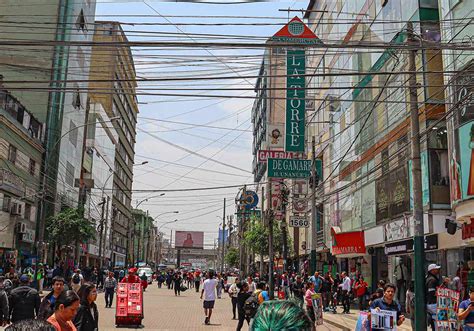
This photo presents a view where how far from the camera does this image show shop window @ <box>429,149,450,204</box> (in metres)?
20.7

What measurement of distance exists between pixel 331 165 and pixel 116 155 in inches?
1970

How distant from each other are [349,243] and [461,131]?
12.3 meters

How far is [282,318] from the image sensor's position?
2.04m

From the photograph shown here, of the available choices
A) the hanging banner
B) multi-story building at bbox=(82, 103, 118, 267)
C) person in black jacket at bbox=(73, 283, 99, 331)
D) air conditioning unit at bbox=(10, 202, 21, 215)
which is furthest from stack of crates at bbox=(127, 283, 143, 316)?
multi-story building at bbox=(82, 103, 118, 267)

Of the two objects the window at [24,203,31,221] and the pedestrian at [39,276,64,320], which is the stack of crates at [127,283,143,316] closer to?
the pedestrian at [39,276,64,320]

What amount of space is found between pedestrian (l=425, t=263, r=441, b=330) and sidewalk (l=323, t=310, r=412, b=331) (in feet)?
12.8

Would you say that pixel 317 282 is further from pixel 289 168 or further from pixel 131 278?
pixel 289 168

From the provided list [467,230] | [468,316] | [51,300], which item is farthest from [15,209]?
Answer: [468,316]

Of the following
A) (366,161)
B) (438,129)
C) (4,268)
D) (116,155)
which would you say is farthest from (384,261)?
(116,155)

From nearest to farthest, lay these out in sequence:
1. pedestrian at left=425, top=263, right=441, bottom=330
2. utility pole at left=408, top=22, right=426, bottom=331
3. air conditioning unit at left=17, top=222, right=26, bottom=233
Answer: pedestrian at left=425, top=263, right=441, bottom=330 → utility pole at left=408, top=22, right=426, bottom=331 → air conditioning unit at left=17, top=222, right=26, bottom=233

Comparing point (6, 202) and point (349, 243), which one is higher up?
point (6, 202)

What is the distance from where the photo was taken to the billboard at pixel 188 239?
5162 inches

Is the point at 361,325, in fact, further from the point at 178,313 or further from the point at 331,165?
the point at 331,165

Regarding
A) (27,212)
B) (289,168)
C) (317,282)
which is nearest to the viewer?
(317,282)
